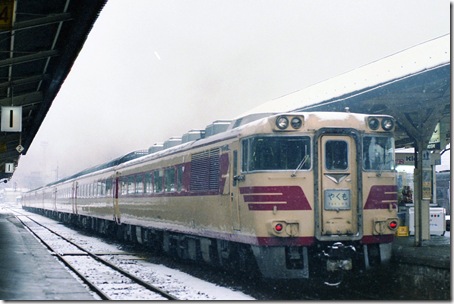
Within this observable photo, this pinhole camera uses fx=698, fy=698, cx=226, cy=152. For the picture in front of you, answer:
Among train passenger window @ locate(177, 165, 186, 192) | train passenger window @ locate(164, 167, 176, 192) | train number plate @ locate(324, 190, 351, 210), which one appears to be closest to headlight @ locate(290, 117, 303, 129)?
train number plate @ locate(324, 190, 351, 210)

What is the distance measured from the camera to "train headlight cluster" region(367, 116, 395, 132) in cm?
1159

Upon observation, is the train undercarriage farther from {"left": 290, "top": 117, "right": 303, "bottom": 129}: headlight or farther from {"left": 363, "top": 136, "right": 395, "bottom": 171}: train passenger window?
{"left": 290, "top": 117, "right": 303, "bottom": 129}: headlight

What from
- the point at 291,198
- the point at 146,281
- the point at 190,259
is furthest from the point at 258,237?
the point at 190,259

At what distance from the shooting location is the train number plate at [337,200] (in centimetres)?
1110

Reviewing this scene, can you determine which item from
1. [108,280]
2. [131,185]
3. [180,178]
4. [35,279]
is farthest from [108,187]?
[108,280]

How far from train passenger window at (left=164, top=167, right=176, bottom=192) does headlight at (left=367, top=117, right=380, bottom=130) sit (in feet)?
18.6

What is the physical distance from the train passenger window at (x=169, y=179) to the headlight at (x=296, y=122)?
17.3 feet

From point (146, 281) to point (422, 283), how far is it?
5058 millimetres

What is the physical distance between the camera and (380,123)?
1166 cm

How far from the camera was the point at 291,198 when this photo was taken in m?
11.0

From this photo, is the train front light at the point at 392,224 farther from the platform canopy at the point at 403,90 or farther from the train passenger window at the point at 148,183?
the train passenger window at the point at 148,183

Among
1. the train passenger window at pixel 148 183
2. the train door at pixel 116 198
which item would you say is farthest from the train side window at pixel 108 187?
the train passenger window at pixel 148 183

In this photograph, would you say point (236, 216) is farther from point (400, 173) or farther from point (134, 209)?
point (400, 173)

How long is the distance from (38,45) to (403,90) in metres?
7.80
